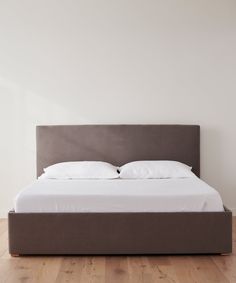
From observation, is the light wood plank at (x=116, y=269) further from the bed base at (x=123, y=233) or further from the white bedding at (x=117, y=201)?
the white bedding at (x=117, y=201)

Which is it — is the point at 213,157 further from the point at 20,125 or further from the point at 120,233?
the point at 20,125

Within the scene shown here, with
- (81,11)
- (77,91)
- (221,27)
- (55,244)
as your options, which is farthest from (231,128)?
(55,244)

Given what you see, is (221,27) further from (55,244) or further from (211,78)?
(55,244)

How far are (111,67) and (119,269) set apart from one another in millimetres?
2284

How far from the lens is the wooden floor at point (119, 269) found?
3.10 meters

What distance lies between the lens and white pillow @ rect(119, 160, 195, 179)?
433 centimetres

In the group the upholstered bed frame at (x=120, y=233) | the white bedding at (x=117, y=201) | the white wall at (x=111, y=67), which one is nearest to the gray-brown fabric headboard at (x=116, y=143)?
the white wall at (x=111, y=67)

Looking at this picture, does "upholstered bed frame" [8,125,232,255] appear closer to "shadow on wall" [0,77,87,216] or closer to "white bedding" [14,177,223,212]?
"white bedding" [14,177,223,212]

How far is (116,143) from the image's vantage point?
485cm

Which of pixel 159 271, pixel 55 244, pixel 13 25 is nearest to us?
pixel 159 271

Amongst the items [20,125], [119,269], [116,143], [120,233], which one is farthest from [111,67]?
[119,269]

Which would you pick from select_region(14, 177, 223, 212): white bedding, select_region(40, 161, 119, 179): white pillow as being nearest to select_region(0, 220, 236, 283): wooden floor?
select_region(14, 177, 223, 212): white bedding

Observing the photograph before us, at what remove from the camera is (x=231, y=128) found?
16.3 feet

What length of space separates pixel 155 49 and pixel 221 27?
70 centimetres
